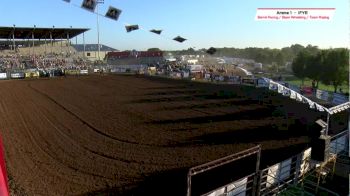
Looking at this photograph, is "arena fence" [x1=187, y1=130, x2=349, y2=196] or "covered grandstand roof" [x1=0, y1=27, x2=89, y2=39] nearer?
→ "arena fence" [x1=187, y1=130, x2=349, y2=196]

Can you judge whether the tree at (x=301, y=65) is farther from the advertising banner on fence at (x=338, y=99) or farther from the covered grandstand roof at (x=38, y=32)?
the covered grandstand roof at (x=38, y=32)

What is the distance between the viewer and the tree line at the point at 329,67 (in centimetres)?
4575

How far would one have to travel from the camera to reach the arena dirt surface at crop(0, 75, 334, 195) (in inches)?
445

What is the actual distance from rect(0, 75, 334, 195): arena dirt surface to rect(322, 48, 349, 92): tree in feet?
69.5

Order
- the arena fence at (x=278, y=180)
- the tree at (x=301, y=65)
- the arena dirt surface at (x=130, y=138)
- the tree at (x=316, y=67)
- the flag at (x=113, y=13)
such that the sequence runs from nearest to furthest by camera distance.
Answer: the arena fence at (x=278, y=180), the arena dirt surface at (x=130, y=138), the flag at (x=113, y=13), the tree at (x=316, y=67), the tree at (x=301, y=65)

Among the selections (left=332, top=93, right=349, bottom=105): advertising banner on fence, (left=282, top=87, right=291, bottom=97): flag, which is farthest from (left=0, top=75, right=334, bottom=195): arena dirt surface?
(left=332, top=93, right=349, bottom=105): advertising banner on fence

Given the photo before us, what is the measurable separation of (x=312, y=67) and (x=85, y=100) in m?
37.0

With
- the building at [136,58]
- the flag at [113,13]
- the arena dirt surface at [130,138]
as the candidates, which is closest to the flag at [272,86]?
the arena dirt surface at [130,138]

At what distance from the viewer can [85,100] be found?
28781 mm

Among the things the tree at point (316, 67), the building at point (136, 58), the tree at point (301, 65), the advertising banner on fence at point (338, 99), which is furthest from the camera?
the building at point (136, 58)

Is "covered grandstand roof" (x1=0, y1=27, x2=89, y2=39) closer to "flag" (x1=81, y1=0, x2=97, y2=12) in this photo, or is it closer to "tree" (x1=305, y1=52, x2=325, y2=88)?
"tree" (x1=305, y1=52, x2=325, y2=88)

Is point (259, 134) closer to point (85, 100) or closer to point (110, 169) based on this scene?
point (110, 169)

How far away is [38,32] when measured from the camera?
69625 millimetres

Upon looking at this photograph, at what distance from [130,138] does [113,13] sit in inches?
280
